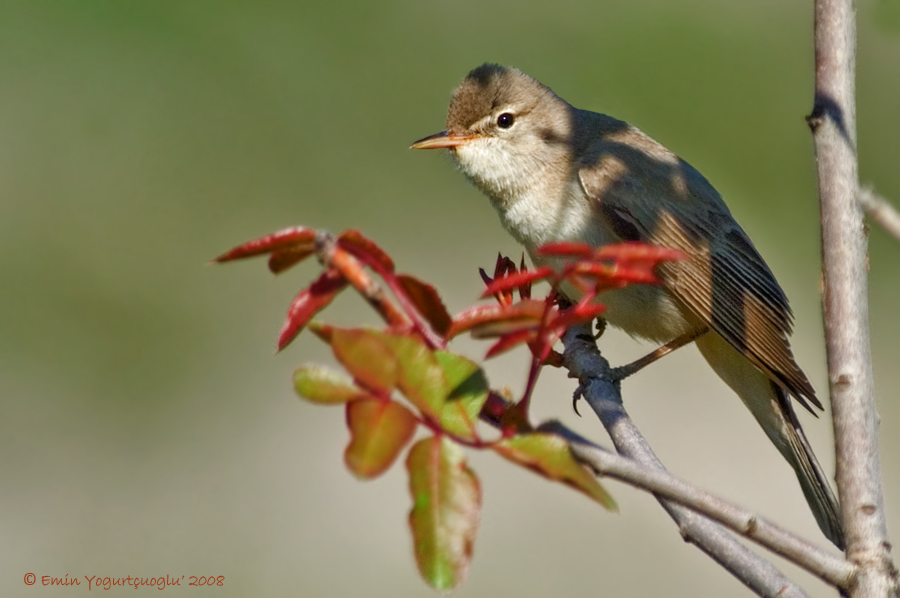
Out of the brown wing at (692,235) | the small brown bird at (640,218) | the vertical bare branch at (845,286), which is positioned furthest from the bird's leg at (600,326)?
the vertical bare branch at (845,286)

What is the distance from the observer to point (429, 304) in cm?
109

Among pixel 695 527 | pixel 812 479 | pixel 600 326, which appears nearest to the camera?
pixel 695 527

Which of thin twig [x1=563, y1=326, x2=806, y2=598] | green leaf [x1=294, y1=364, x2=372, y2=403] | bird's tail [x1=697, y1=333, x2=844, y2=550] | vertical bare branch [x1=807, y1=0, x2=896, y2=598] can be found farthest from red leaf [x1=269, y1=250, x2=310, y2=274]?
bird's tail [x1=697, y1=333, x2=844, y2=550]

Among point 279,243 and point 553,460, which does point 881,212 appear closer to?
point 553,460

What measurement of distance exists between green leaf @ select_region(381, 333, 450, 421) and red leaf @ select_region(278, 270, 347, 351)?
9 centimetres

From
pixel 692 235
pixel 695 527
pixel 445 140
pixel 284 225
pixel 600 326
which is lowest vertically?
pixel 695 527

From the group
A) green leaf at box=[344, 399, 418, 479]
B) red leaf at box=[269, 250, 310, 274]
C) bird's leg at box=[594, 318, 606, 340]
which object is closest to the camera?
green leaf at box=[344, 399, 418, 479]

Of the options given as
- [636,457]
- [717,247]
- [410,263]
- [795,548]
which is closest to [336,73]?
[410,263]

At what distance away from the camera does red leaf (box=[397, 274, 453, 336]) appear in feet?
3.57

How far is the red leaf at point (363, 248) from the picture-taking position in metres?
1.04

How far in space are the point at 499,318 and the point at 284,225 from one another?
5.10 m

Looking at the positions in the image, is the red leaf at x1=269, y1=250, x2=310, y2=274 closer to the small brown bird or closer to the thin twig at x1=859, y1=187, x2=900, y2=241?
the thin twig at x1=859, y1=187, x2=900, y2=241

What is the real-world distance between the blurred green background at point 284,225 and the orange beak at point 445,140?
1800mm

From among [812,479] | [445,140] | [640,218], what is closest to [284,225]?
[445,140]
